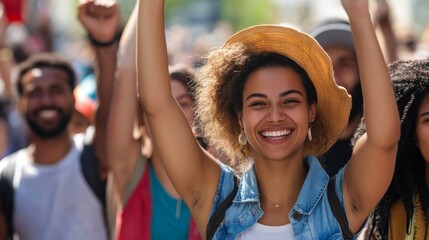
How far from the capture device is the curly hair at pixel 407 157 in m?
4.50

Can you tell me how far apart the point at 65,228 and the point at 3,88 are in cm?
285

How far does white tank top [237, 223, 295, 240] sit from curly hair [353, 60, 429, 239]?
0.56m

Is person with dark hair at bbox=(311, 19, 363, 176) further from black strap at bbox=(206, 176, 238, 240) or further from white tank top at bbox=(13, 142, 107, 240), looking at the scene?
black strap at bbox=(206, 176, 238, 240)

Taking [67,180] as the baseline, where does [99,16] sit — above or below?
above

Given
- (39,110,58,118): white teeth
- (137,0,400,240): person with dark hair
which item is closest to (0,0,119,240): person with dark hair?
(39,110,58,118): white teeth

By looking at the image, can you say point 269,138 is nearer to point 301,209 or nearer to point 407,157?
point 301,209

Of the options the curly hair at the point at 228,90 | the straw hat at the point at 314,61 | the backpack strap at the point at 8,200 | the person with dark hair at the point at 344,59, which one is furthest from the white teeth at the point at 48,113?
the straw hat at the point at 314,61

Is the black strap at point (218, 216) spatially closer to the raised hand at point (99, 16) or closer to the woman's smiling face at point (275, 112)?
the woman's smiling face at point (275, 112)

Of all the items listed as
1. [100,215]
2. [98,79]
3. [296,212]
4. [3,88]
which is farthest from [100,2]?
[3,88]

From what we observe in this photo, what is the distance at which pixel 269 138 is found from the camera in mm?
4168

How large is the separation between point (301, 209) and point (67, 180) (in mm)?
2174

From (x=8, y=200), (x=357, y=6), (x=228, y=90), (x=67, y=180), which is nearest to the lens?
(x=357, y=6)

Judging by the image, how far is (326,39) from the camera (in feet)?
19.9

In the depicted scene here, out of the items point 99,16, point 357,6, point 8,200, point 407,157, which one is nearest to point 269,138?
point 357,6
